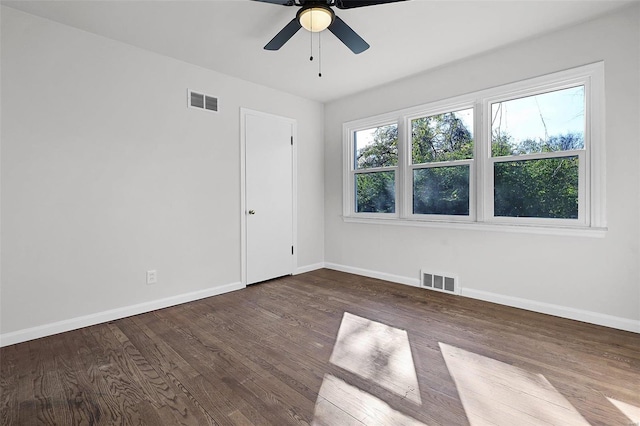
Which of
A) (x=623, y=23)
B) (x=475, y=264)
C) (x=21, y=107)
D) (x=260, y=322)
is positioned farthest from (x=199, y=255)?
(x=623, y=23)

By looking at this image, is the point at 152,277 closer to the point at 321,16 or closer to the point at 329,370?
the point at 329,370

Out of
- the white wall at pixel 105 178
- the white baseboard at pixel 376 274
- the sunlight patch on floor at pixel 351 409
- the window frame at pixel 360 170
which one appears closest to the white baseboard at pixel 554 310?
the white baseboard at pixel 376 274

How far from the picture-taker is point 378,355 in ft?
7.22

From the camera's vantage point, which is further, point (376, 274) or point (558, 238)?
point (376, 274)

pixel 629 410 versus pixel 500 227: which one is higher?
pixel 500 227

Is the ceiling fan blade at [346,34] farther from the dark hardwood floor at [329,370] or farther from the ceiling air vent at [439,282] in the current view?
the ceiling air vent at [439,282]

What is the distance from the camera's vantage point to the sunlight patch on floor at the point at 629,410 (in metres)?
1.53

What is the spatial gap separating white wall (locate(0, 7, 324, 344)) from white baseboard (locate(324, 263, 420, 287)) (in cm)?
162

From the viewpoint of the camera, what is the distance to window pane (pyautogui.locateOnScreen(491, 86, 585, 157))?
279cm

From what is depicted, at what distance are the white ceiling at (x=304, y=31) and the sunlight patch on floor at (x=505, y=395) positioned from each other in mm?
2713

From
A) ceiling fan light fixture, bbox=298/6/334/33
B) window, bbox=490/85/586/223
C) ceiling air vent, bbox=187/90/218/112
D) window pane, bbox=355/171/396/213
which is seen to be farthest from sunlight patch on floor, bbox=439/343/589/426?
ceiling air vent, bbox=187/90/218/112

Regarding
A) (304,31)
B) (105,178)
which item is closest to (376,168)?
(304,31)

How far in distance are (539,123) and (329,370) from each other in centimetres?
301

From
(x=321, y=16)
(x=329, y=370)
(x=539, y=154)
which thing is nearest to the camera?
(x=329, y=370)
